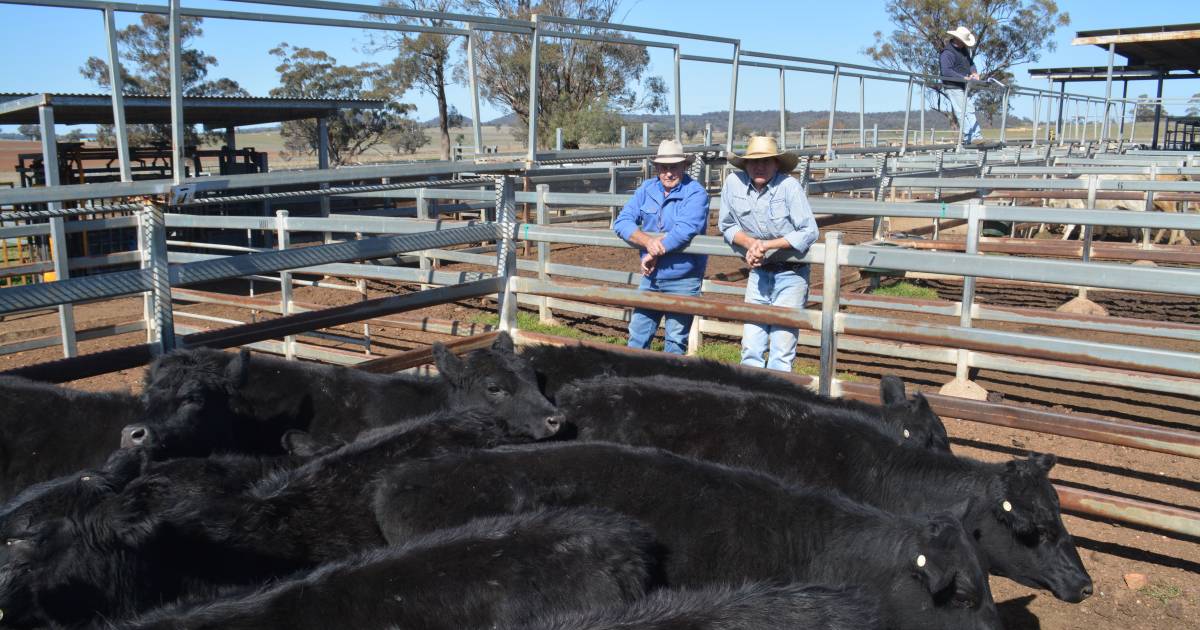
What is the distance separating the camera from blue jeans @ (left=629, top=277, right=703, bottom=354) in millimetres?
6441

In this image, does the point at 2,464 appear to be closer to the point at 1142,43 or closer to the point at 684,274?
the point at 684,274

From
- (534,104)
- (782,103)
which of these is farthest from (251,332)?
(782,103)

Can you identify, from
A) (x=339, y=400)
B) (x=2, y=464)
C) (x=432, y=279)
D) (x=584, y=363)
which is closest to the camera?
(x=2, y=464)

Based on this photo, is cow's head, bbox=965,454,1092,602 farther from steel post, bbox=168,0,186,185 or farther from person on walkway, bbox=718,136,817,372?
steel post, bbox=168,0,186,185

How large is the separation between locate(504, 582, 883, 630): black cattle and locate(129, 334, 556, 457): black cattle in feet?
6.66

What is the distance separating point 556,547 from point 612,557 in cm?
19

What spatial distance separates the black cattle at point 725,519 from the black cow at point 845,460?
0.43 metres

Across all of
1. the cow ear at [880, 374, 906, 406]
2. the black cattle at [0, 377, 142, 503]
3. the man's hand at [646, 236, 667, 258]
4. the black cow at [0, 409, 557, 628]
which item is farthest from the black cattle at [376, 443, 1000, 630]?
the man's hand at [646, 236, 667, 258]

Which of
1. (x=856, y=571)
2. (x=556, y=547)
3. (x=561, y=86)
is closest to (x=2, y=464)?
(x=556, y=547)

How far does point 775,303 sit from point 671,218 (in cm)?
96

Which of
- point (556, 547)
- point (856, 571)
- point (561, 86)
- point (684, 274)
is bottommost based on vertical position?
point (856, 571)

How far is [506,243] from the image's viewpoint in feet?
20.6

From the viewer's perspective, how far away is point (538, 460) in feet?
12.6

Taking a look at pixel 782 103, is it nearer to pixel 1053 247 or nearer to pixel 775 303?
pixel 1053 247
